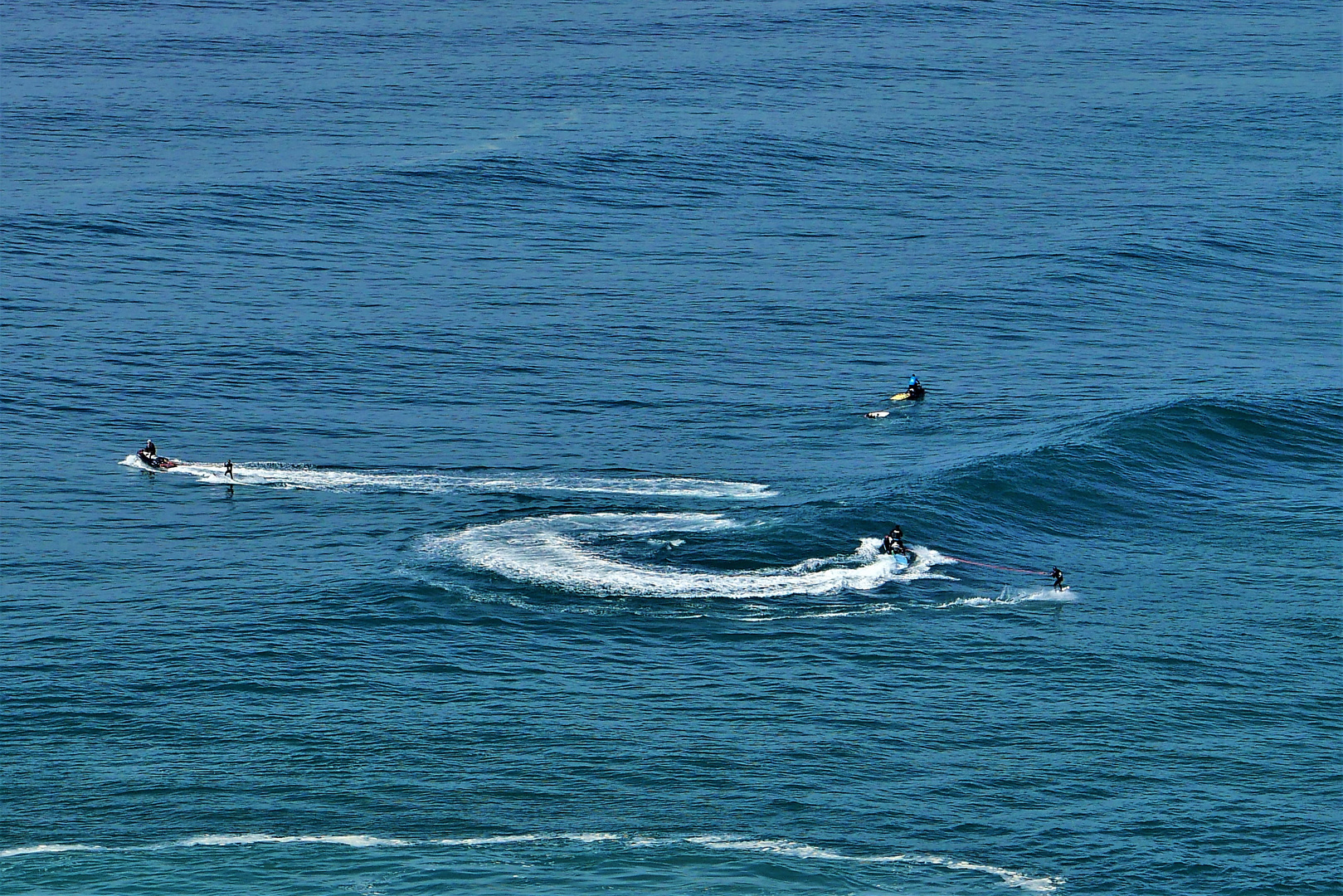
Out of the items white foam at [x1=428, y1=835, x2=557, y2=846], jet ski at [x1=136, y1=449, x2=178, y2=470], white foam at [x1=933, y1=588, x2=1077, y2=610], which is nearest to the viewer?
white foam at [x1=428, y1=835, x2=557, y2=846]

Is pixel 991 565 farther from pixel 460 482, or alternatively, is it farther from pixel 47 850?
pixel 47 850

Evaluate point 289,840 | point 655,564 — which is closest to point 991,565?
point 655,564

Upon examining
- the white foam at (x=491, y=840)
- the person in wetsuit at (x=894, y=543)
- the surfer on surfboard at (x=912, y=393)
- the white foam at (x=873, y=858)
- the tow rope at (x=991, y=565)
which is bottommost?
the white foam at (x=873, y=858)

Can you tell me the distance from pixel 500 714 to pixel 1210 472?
60.3 m

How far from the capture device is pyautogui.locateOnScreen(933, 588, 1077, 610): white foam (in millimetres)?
96688

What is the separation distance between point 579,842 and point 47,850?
69.7ft

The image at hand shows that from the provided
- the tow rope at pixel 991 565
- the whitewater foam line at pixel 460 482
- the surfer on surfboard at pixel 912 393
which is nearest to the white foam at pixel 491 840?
the tow rope at pixel 991 565

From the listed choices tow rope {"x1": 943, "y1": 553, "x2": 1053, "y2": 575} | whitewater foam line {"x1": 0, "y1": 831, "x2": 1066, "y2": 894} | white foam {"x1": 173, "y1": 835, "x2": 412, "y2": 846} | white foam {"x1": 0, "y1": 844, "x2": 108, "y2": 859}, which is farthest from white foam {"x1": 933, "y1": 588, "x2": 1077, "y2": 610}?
white foam {"x1": 0, "y1": 844, "x2": 108, "y2": 859}

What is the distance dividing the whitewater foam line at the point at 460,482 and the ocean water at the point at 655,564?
61 centimetres

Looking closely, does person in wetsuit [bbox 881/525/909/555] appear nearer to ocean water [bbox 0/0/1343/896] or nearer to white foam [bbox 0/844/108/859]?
ocean water [bbox 0/0/1343/896]

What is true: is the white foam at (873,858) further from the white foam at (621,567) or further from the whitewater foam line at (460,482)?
the whitewater foam line at (460,482)

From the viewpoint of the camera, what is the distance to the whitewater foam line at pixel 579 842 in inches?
2768

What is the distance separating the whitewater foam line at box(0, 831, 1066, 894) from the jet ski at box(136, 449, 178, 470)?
5256 cm

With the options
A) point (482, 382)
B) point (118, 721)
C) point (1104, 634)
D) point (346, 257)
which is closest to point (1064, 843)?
point (1104, 634)
